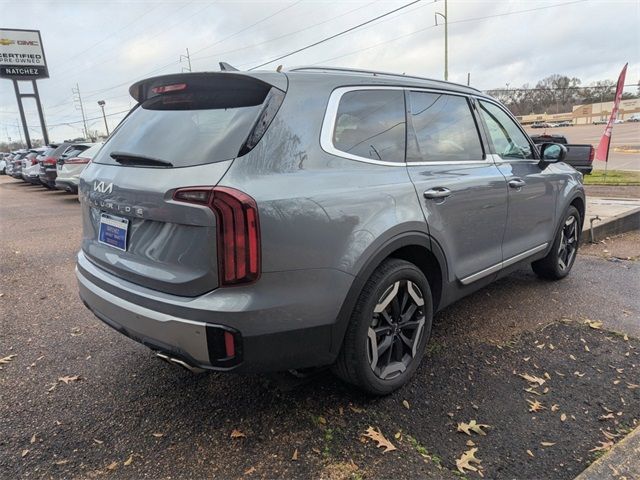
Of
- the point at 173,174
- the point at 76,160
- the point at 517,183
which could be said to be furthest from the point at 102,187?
the point at 76,160

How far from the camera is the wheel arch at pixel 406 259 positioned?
2338 mm

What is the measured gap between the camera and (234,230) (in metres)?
1.97

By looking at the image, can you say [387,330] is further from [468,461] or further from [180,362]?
[180,362]

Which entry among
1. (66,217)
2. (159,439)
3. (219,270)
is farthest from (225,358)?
(66,217)

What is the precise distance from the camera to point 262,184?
205cm

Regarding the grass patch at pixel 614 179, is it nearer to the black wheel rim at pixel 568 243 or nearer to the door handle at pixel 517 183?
the black wheel rim at pixel 568 243

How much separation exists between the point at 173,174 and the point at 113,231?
1.97 feet

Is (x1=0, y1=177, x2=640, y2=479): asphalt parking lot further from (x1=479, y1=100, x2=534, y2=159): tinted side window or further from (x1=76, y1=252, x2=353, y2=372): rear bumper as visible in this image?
(x1=479, y1=100, x2=534, y2=159): tinted side window

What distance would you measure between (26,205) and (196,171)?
13.2 metres

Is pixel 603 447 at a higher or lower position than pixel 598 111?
higher

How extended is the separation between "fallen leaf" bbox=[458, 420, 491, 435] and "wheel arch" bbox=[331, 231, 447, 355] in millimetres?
795

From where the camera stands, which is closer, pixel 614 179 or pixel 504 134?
pixel 504 134

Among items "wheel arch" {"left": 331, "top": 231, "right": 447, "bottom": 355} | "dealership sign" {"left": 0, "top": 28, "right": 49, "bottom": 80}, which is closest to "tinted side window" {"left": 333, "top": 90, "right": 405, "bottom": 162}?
"wheel arch" {"left": 331, "top": 231, "right": 447, "bottom": 355}

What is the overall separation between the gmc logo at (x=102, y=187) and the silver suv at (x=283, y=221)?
12mm
